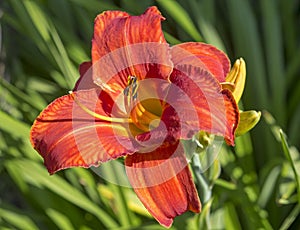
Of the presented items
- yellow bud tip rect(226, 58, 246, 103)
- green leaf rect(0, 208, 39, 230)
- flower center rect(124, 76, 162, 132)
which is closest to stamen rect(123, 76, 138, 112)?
flower center rect(124, 76, 162, 132)

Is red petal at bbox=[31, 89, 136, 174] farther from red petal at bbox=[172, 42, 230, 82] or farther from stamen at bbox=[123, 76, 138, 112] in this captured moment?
red petal at bbox=[172, 42, 230, 82]

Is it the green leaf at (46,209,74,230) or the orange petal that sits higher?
the orange petal

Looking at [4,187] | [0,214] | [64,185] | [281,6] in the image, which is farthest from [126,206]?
[281,6]

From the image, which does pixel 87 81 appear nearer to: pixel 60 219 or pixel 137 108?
pixel 137 108

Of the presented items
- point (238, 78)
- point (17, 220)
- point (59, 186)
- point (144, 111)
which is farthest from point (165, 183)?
point (17, 220)

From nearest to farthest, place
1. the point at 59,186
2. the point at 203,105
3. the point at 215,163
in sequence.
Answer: the point at 203,105 → the point at 215,163 → the point at 59,186

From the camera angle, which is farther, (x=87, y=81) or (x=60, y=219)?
(x=60, y=219)

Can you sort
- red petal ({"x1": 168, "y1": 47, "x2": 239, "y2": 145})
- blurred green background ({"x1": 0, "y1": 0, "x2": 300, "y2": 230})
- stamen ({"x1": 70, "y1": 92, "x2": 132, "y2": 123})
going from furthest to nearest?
1. blurred green background ({"x1": 0, "y1": 0, "x2": 300, "y2": 230})
2. stamen ({"x1": 70, "y1": 92, "x2": 132, "y2": 123})
3. red petal ({"x1": 168, "y1": 47, "x2": 239, "y2": 145})
